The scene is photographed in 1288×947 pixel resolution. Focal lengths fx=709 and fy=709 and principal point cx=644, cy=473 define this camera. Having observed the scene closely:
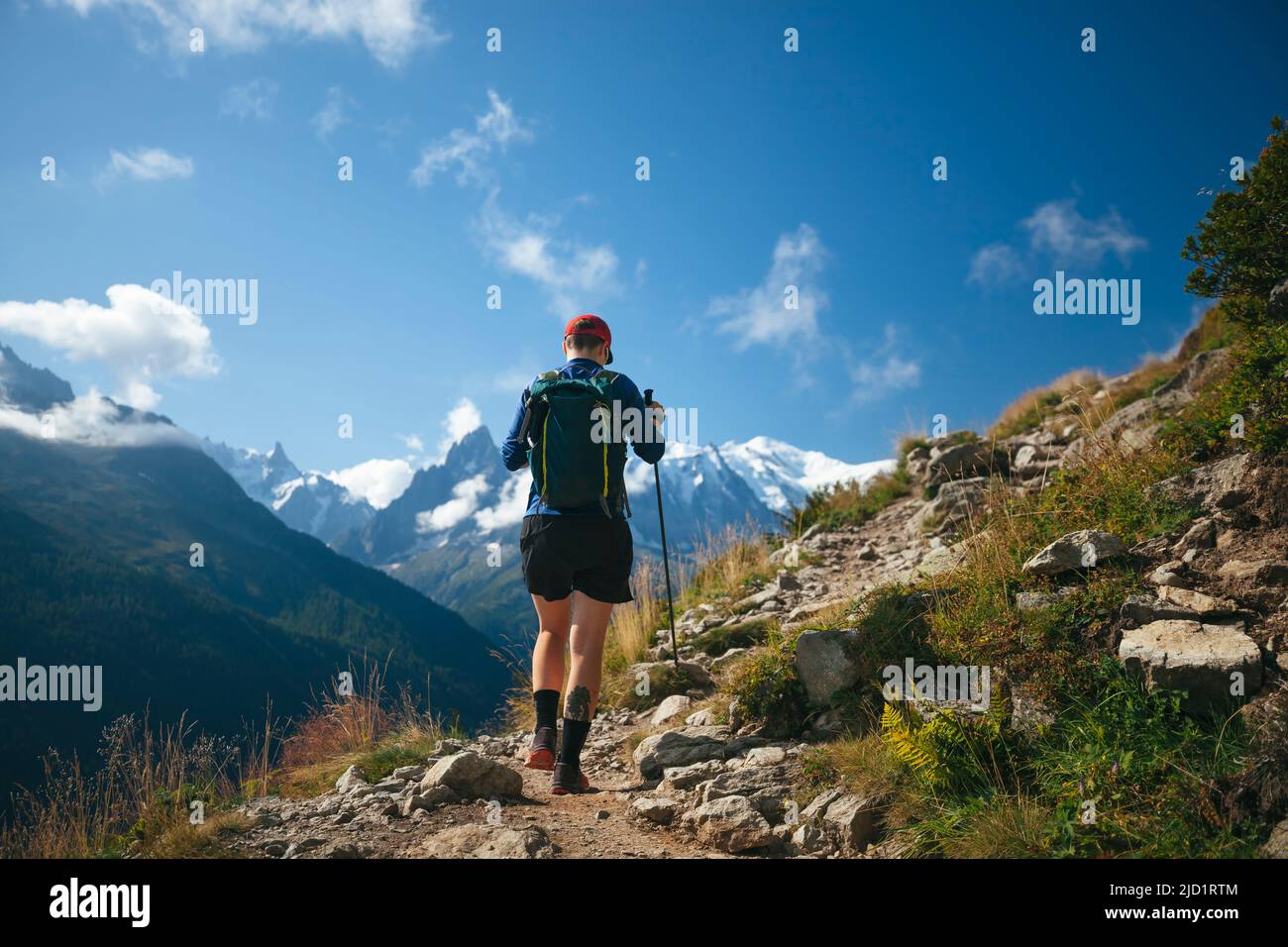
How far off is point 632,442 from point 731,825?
2.74 meters

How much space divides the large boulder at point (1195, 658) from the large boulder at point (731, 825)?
2.49m

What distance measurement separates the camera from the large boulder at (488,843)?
3.93 m

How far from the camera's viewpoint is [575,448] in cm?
511

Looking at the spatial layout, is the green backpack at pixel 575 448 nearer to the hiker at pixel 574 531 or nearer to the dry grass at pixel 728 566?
the hiker at pixel 574 531

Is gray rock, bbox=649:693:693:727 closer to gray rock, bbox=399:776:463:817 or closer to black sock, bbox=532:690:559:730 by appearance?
black sock, bbox=532:690:559:730

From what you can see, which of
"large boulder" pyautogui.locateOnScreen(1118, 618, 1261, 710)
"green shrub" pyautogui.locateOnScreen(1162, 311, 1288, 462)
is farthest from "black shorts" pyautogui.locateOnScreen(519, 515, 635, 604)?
"green shrub" pyautogui.locateOnScreen(1162, 311, 1288, 462)

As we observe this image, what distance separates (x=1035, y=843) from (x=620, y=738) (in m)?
4.51

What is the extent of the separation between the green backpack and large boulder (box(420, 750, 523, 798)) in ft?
6.88

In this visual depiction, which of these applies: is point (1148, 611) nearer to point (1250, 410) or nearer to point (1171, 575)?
point (1171, 575)

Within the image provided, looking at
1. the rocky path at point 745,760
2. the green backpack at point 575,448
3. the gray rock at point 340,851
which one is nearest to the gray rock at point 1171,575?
the rocky path at point 745,760

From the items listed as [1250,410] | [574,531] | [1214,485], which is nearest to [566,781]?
[574,531]

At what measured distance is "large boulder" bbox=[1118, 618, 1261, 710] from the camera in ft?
13.3
